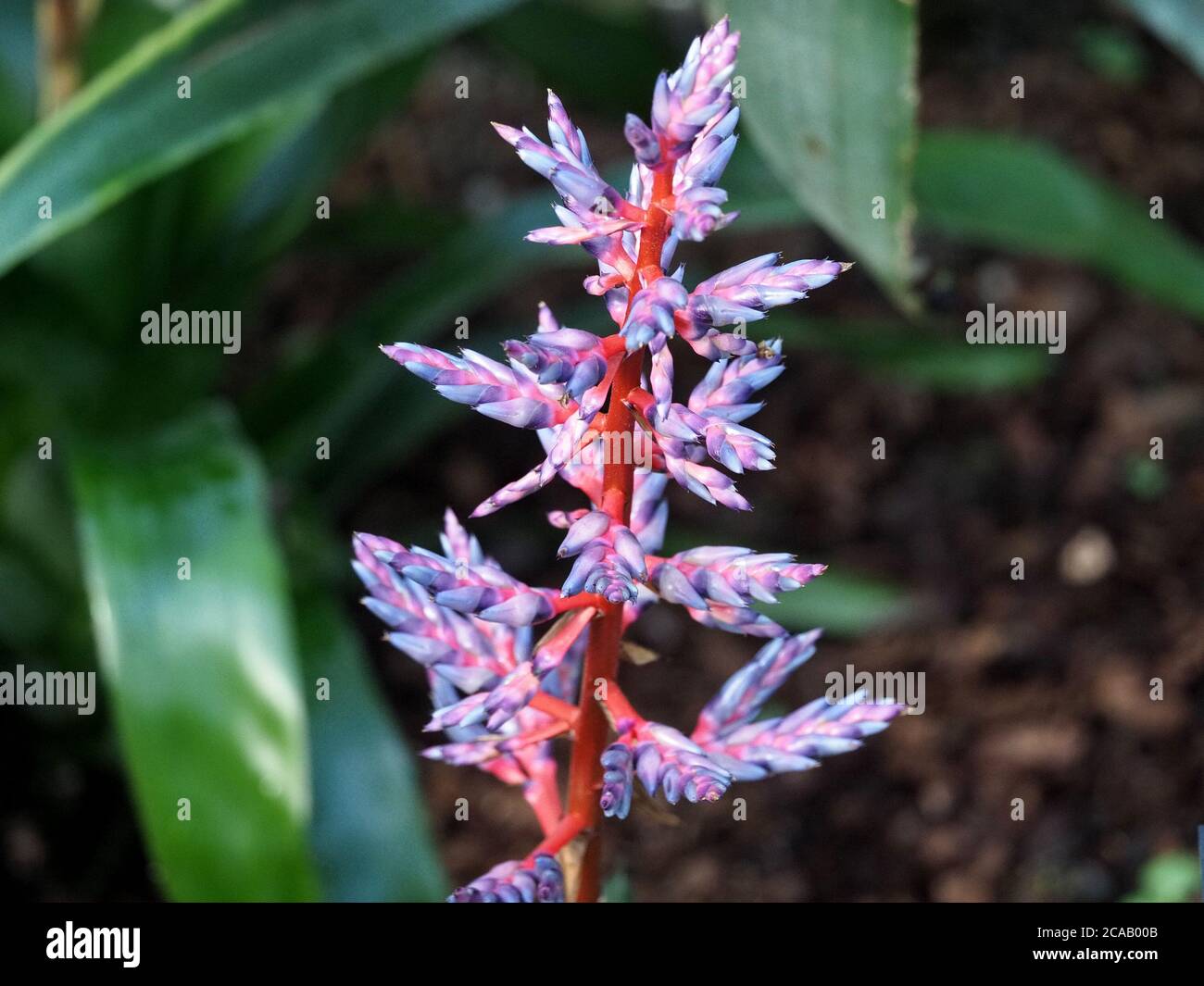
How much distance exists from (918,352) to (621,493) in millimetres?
1535

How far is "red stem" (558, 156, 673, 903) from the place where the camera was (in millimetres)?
628

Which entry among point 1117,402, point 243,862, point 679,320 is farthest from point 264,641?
point 1117,402

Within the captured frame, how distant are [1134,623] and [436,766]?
112 cm

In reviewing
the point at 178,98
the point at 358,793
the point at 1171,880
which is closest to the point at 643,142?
the point at 178,98

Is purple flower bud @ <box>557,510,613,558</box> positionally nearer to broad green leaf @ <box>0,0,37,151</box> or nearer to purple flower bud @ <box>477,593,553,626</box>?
purple flower bud @ <box>477,593,553,626</box>

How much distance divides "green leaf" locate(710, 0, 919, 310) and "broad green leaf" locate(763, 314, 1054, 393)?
2.71ft

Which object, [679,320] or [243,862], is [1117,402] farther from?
[679,320]

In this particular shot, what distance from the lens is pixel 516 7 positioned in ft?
7.10

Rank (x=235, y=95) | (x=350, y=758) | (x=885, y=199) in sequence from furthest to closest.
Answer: (x=350, y=758) < (x=235, y=95) < (x=885, y=199)

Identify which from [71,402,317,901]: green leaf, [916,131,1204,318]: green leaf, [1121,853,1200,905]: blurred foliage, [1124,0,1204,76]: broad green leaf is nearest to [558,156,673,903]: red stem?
[71,402,317,901]: green leaf

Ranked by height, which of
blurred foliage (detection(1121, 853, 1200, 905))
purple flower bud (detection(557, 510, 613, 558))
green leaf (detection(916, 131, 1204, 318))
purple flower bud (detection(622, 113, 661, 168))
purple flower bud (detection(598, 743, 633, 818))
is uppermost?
green leaf (detection(916, 131, 1204, 318))

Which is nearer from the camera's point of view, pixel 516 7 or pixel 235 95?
pixel 235 95

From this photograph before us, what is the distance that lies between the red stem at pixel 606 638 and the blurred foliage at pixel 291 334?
15cm

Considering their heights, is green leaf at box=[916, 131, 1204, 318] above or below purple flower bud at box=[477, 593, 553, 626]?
above
